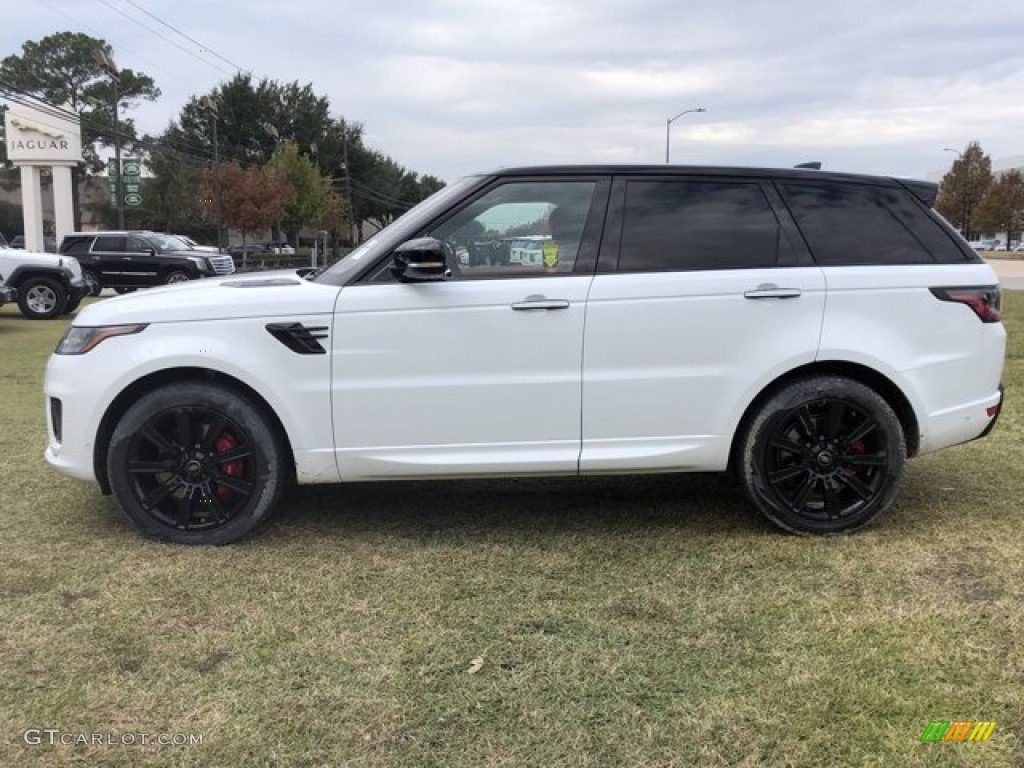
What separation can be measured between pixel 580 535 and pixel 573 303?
45.3 inches

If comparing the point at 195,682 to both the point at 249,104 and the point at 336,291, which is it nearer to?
the point at 336,291

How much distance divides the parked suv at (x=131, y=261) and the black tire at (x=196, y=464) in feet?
59.6

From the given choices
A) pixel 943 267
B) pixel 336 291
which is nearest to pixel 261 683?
pixel 336 291

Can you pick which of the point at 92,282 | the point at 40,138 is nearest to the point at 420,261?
the point at 92,282

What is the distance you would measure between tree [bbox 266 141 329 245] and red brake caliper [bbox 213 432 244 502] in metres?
52.8

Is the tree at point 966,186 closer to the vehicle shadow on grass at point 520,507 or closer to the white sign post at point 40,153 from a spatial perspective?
the white sign post at point 40,153

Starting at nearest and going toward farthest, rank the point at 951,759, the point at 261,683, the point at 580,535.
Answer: the point at 951,759, the point at 261,683, the point at 580,535

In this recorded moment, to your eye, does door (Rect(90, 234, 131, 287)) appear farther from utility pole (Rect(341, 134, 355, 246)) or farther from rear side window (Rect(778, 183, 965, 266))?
utility pole (Rect(341, 134, 355, 246))

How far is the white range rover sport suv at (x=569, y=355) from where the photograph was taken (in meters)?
3.92

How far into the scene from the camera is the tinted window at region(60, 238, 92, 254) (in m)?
21.5

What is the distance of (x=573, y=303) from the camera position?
3.94 metres

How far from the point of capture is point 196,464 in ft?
13.1

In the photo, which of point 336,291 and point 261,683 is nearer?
point 261,683

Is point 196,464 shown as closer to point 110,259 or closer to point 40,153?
point 110,259
